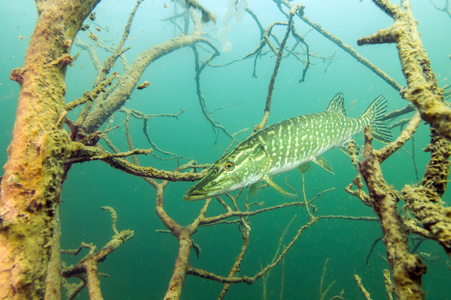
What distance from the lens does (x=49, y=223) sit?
1207 millimetres

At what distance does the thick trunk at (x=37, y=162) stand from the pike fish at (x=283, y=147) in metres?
1.34

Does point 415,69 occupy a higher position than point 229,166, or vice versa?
point 229,166

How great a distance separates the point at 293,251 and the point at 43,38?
28.8 meters

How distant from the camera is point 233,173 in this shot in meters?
2.78

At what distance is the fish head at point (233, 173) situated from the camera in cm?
246

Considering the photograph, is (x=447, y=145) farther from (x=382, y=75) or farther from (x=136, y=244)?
(x=136, y=244)

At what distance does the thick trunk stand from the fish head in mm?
1335

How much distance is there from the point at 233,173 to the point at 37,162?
1.96m

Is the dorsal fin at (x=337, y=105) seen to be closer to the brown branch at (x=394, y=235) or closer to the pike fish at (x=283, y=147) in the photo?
the pike fish at (x=283, y=147)

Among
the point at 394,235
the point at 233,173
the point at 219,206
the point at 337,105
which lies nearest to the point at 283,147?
the point at 233,173

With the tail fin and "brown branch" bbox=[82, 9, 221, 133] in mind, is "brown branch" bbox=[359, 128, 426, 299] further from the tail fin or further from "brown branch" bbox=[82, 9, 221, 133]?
"brown branch" bbox=[82, 9, 221, 133]

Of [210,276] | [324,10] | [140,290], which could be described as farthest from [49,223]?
[324,10]

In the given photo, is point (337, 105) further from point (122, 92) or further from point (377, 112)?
point (122, 92)

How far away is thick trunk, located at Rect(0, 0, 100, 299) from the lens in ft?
3.38
